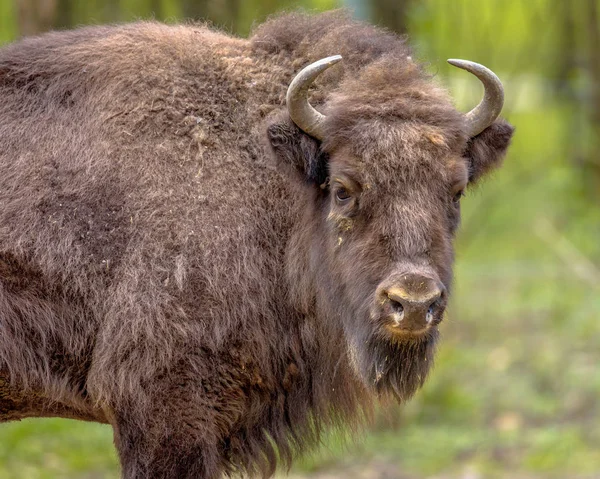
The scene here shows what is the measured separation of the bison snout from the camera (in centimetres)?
477

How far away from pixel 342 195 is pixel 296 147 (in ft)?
1.23

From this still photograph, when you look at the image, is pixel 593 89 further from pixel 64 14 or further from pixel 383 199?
pixel 383 199

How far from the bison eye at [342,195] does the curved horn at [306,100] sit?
1.04 feet

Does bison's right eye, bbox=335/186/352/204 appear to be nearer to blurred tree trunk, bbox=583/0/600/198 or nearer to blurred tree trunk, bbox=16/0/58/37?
blurred tree trunk, bbox=16/0/58/37

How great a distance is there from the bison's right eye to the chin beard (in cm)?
75

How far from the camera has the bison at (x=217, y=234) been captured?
17.0ft

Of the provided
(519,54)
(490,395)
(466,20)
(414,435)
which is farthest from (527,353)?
(466,20)

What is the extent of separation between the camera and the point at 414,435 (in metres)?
9.77

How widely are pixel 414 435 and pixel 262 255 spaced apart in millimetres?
4878

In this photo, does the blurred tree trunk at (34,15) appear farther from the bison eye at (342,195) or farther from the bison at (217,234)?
the bison eye at (342,195)

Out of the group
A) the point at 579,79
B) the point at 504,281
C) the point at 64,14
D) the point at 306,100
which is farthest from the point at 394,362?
the point at 579,79

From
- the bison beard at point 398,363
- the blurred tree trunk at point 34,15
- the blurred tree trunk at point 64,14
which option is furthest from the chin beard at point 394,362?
the blurred tree trunk at point 64,14

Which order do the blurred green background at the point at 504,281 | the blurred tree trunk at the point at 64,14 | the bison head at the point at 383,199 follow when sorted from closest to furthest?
the bison head at the point at 383,199
the blurred green background at the point at 504,281
the blurred tree trunk at the point at 64,14

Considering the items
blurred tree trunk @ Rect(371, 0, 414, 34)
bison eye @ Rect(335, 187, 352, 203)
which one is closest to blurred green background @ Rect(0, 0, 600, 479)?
blurred tree trunk @ Rect(371, 0, 414, 34)
